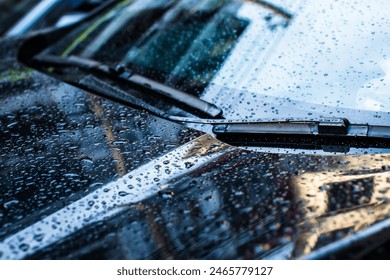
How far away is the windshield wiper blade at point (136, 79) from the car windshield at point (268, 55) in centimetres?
3

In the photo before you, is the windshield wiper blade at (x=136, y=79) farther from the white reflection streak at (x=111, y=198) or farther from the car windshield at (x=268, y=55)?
A: the white reflection streak at (x=111, y=198)

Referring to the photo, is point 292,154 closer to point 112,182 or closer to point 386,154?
point 386,154

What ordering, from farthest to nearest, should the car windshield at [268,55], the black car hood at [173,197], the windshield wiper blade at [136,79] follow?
1. the windshield wiper blade at [136,79]
2. the car windshield at [268,55]
3. the black car hood at [173,197]

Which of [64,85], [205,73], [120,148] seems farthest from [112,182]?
[64,85]

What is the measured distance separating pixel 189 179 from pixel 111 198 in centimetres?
23

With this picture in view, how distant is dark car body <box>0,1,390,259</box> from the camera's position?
138 centimetres

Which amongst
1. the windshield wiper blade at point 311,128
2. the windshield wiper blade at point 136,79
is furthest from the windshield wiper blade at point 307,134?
the windshield wiper blade at point 136,79

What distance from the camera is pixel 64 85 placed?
7.81 ft

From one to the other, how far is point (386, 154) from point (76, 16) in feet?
9.13

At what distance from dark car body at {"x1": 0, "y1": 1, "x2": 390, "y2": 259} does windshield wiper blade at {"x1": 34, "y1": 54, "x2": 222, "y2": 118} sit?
32 mm

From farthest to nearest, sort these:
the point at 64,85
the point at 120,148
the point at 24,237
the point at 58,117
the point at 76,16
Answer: the point at 76,16, the point at 64,85, the point at 58,117, the point at 120,148, the point at 24,237

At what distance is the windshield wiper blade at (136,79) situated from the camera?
6.66ft

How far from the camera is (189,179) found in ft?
5.38

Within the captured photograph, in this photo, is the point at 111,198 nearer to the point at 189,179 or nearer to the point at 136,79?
the point at 189,179
